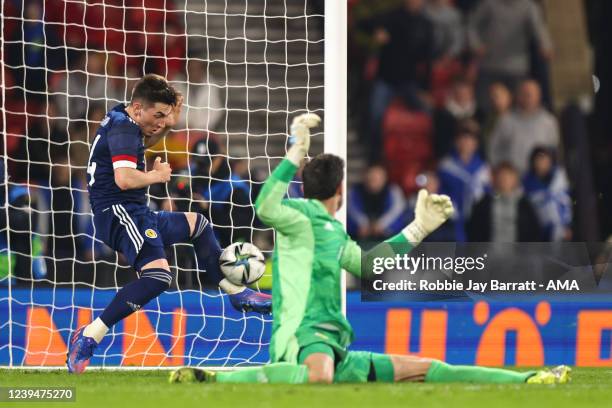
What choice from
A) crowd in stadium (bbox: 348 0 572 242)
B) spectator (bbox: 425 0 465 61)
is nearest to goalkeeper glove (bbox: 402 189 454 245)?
crowd in stadium (bbox: 348 0 572 242)

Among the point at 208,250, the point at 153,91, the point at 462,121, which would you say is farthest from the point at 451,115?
the point at 153,91

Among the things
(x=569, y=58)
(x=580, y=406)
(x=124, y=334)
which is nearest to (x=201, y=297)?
(x=124, y=334)

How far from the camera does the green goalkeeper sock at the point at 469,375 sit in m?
6.68

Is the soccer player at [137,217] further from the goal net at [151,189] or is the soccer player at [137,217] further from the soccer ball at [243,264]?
the goal net at [151,189]

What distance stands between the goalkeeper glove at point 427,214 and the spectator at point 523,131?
8.15 m

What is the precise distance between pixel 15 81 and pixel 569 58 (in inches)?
277

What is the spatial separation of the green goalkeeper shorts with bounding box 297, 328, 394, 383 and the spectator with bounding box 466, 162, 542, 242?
723cm

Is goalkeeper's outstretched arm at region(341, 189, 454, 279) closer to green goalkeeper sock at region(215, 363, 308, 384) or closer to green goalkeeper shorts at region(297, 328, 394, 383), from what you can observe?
green goalkeeper shorts at region(297, 328, 394, 383)

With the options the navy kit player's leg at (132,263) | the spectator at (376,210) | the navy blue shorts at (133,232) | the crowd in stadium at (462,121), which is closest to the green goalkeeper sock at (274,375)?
→ the navy kit player's leg at (132,263)

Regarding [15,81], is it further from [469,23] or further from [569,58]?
[569,58]

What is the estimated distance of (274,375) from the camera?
6.61 metres

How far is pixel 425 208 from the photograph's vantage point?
Result: 661 cm

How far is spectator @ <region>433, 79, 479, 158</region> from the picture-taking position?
14969 millimetres

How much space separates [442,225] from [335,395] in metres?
7.74
